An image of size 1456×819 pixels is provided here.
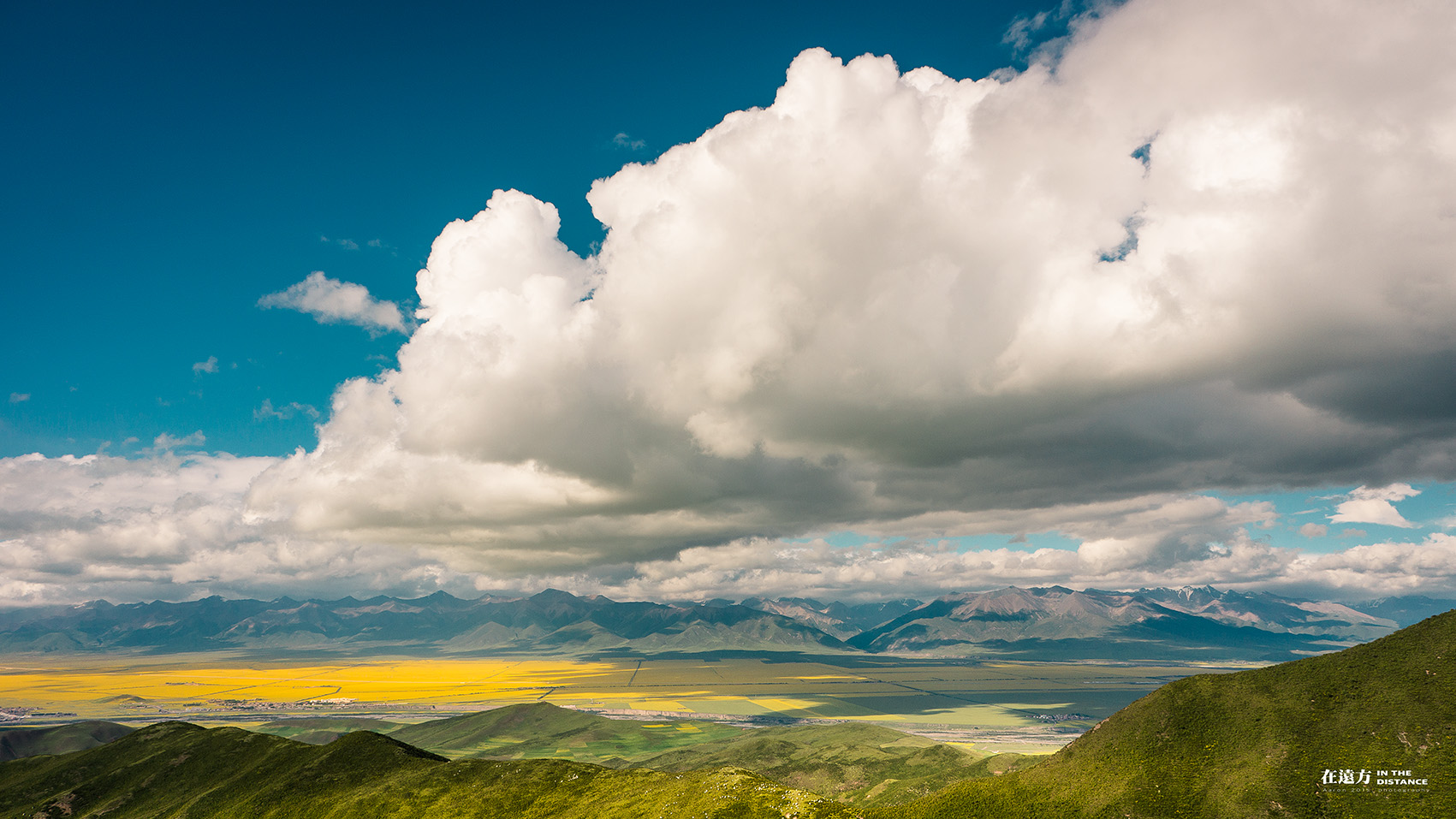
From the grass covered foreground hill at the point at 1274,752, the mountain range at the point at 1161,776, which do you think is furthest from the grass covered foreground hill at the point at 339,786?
the grass covered foreground hill at the point at 1274,752

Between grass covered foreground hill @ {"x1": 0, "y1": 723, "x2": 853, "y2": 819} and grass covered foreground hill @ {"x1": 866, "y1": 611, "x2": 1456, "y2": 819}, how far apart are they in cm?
2793

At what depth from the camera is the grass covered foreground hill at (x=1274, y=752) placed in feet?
271

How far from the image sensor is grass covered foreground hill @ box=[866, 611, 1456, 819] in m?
82.5

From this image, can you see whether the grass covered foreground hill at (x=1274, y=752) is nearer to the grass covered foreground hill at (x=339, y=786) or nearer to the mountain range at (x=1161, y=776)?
the mountain range at (x=1161, y=776)

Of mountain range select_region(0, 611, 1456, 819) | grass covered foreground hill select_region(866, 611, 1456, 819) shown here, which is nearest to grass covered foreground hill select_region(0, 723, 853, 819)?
mountain range select_region(0, 611, 1456, 819)

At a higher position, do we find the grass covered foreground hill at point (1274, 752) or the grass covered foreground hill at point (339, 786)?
the grass covered foreground hill at point (1274, 752)

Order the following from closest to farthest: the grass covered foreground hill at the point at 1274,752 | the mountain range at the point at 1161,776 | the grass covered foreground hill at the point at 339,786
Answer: the grass covered foreground hill at the point at 1274,752 → the mountain range at the point at 1161,776 → the grass covered foreground hill at the point at 339,786

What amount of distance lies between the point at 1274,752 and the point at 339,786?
531ft

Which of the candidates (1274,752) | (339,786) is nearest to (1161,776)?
(1274,752)

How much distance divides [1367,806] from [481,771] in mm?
139256

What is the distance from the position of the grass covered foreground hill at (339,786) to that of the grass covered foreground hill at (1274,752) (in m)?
27.9

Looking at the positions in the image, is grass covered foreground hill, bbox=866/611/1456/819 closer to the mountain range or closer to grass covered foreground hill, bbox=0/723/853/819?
the mountain range

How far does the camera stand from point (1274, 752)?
9156 cm

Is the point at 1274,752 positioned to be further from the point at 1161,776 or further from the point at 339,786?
the point at 339,786
